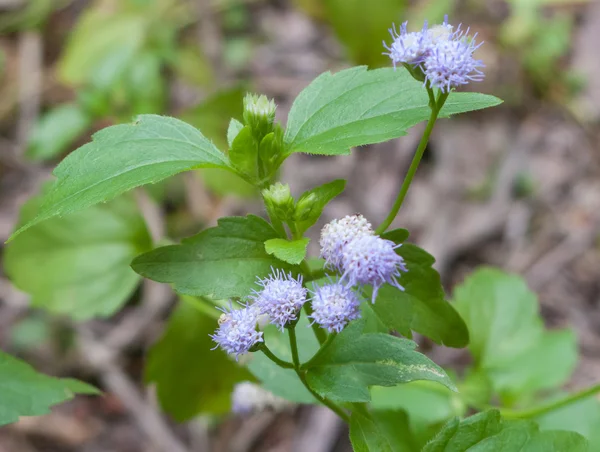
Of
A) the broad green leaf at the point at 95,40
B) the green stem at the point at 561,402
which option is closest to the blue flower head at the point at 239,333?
the green stem at the point at 561,402

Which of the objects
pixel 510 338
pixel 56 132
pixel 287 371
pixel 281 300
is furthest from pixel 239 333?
pixel 56 132

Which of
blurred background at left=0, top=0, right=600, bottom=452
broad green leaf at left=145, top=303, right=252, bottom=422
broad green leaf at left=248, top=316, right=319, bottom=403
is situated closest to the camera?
broad green leaf at left=248, top=316, right=319, bottom=403

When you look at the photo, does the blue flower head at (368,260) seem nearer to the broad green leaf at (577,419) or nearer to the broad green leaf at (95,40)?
the broad green leaf at (577,419)

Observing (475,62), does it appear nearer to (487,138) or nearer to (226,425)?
(226,425)

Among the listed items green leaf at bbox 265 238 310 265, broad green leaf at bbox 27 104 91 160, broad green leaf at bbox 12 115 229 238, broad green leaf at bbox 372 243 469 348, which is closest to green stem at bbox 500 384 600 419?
broad green leaf at bbox 372 243 469 348

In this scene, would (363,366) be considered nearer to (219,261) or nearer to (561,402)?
(219,261)

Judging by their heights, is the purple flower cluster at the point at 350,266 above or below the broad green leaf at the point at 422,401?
above

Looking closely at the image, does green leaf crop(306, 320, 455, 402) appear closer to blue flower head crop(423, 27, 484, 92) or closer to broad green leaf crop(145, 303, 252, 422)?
blue flower head crop(423, 27, 484, 92)
